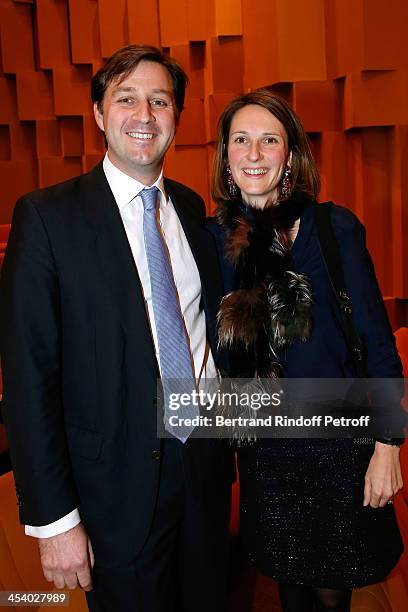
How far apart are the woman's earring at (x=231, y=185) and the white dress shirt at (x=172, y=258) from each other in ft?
0.57

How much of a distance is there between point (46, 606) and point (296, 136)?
4.05 feet

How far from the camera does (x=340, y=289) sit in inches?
50.7

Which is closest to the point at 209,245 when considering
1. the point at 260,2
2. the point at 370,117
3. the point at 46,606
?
the point at 46,606

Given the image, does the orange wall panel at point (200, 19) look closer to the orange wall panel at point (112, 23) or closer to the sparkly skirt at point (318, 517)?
the orange wall panel at point (112, 23)

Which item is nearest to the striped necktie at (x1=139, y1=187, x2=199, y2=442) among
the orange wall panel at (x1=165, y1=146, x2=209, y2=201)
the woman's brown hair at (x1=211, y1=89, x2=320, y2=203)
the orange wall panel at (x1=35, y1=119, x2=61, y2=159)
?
the woman's brown hair at (x1=211, y1=89, x2=320, y2=203)

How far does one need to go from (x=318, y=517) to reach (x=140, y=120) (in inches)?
36.5

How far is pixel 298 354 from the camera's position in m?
1.33

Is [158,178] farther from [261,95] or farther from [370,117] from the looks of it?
[370,117]

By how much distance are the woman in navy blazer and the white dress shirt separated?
0.19 feet

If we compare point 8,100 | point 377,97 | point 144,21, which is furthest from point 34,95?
point 377,97

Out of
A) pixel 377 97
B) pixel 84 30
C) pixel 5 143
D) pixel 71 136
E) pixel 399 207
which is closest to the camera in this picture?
pixel 377 97

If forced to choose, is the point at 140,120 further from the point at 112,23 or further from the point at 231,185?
the point at 112,23

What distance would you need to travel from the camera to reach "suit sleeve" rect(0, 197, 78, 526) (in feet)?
3.69

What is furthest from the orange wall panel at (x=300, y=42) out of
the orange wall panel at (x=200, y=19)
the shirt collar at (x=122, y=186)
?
the shirt collar at (x=122, y=186)
